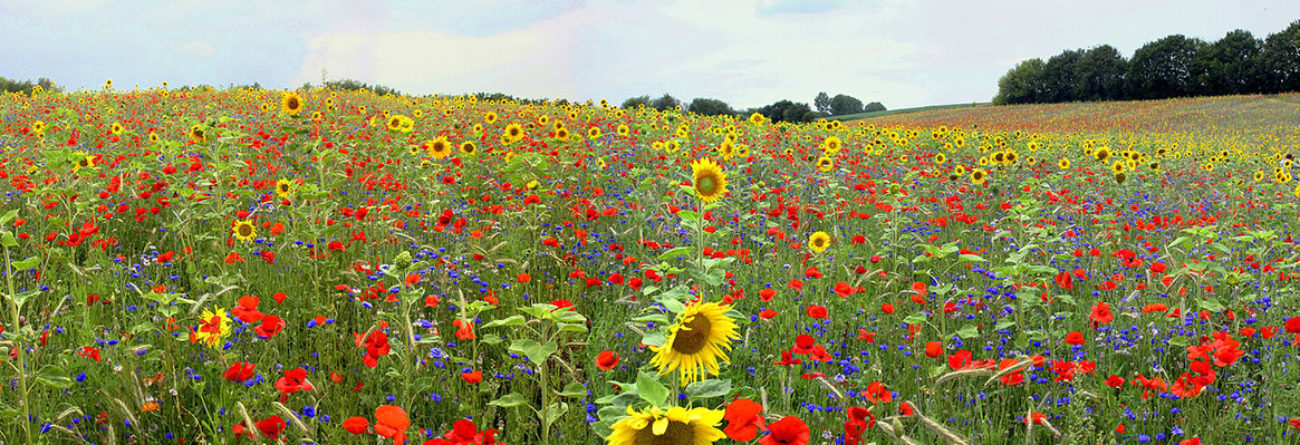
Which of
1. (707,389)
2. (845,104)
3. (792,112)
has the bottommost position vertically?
(707,389)

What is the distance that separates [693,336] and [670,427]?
12.0 inches

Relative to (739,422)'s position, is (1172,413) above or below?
below

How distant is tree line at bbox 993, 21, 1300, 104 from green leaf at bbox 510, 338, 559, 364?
66258mm

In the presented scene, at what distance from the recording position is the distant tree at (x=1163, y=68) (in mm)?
54397

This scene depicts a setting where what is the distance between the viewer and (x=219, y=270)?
13.0 feet

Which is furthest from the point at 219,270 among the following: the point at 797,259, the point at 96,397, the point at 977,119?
the point at 977,119

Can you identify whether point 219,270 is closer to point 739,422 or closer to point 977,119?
point 739,422

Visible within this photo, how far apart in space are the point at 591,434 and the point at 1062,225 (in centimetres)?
568

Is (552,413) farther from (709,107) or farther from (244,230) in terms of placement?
(709,107)

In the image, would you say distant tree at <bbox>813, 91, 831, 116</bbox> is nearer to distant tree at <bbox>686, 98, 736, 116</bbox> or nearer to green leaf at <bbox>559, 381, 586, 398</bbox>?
distant tree at <bbox>686, 98, 736, 116</bbox>

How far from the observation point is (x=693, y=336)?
5.31ft

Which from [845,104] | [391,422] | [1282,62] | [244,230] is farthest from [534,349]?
[845,104]

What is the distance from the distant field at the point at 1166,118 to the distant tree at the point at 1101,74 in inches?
523

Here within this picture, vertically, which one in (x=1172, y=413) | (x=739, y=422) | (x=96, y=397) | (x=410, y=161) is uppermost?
(x=410, y=161)
